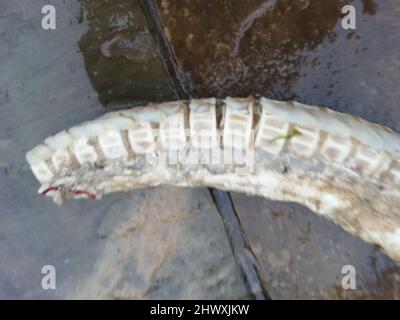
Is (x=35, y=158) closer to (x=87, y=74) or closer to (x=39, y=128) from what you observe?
(x=39, y=128)

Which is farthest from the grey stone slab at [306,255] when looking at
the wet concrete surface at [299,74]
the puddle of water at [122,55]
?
the puddle of water at [122,55]

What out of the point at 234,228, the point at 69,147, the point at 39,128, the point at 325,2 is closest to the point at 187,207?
the point at 234,228

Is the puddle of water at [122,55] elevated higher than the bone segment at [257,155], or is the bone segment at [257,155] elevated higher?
the puddle of water at [122,55]

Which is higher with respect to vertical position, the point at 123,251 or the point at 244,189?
the point at 244,189

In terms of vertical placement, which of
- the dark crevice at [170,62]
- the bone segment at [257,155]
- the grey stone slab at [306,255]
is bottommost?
the grey stone slab at [306,255]

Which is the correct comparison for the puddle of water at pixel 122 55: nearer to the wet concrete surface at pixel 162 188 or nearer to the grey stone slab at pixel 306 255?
the wet concrete surface at pixel 162 188

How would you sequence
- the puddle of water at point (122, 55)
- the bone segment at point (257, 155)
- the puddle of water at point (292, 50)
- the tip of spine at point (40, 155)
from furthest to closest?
1. the puddle of water at point (122, 55)
2. the puddle of water at point (292, 50)
3. the tip of spine at point (40, 155)
4. the bone segment at point (257, 155)

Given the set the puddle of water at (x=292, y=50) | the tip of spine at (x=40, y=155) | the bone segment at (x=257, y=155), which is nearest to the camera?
the bone segment at (x=257, y=155)
